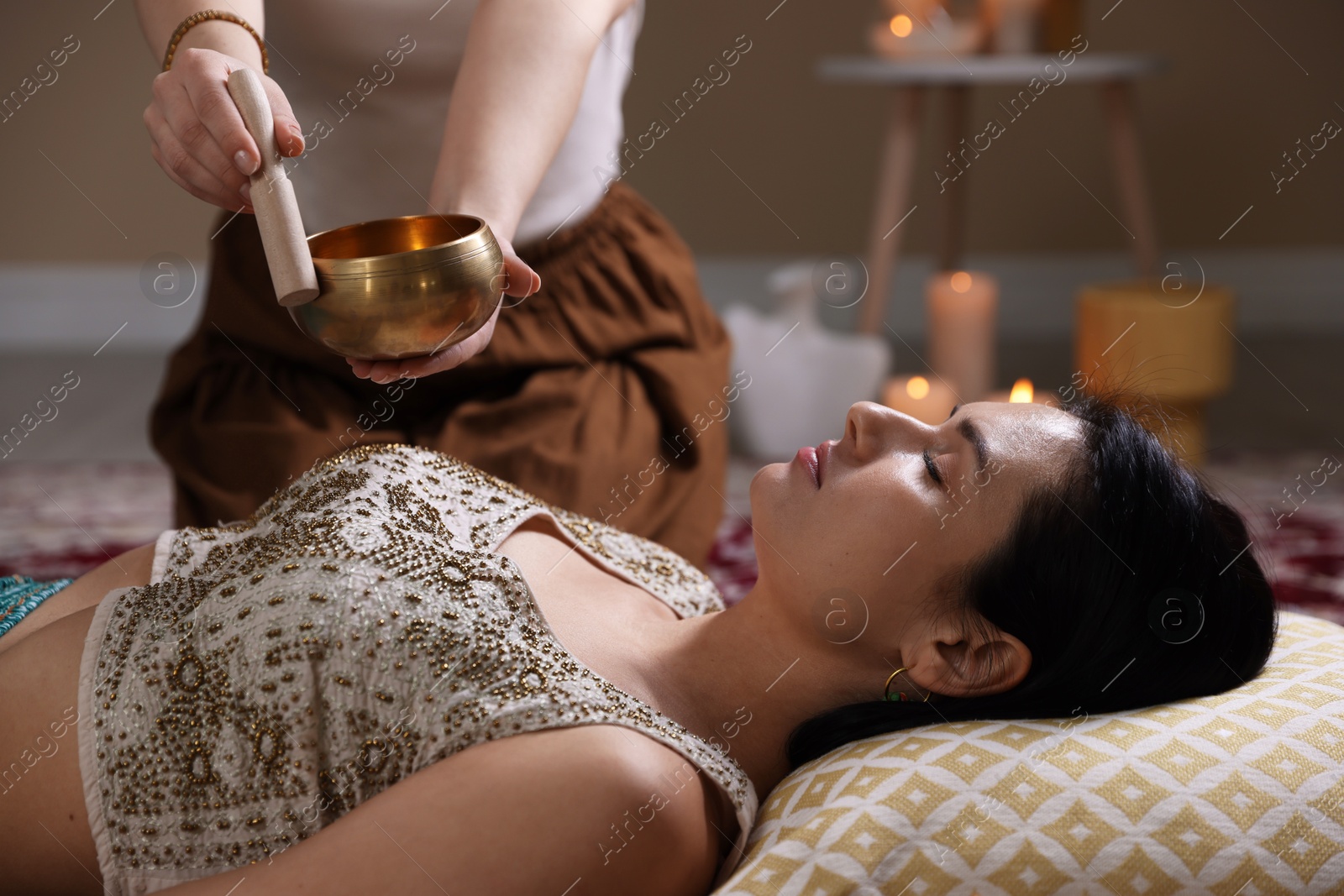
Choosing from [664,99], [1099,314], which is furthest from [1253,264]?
[664,99]

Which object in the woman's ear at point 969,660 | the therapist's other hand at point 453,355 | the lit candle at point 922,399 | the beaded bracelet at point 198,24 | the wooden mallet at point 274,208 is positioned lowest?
the lit candle at point 922,399

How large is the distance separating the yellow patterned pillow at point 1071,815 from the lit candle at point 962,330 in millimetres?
2195

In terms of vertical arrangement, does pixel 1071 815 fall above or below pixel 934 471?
below

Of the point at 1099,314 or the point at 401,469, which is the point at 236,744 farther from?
the point at 1099,314

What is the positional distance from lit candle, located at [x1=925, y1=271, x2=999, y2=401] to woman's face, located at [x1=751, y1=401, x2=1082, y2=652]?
81.1 inches

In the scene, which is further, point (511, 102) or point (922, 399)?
point (922, 399)

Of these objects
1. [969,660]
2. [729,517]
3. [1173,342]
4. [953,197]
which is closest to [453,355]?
[969,660]

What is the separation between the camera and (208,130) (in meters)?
1.05

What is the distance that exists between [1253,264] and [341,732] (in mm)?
4031

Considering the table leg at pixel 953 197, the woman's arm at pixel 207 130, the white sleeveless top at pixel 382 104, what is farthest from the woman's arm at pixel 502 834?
the table leg at pixel 953 197

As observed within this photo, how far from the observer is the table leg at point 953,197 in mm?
3648

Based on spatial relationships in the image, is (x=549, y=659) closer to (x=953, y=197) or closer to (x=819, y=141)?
(x=953, y=197)

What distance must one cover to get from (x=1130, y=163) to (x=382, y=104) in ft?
7.79

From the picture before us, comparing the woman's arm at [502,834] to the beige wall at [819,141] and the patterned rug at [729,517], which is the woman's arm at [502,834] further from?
the beige wall at [819,141]
